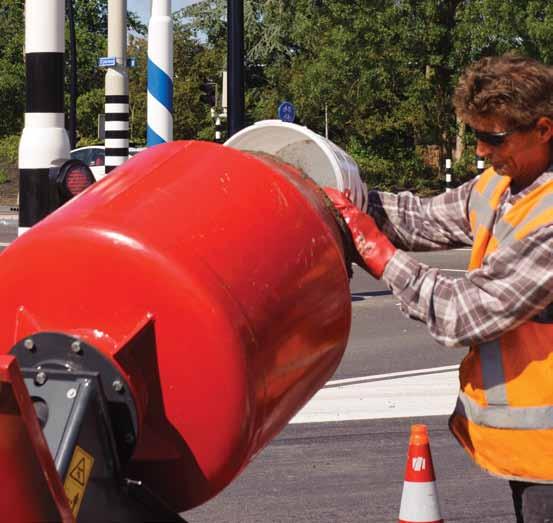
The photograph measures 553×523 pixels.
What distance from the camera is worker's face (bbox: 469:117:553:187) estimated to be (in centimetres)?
339

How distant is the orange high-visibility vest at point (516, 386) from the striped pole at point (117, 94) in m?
10.6

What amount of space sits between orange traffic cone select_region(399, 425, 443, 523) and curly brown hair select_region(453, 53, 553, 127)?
1522mm

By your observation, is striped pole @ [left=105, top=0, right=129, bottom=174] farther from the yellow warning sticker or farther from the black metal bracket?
the yellow warning sticker

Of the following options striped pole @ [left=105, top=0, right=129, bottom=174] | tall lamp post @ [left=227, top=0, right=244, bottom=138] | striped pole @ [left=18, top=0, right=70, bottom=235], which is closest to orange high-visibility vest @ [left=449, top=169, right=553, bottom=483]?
striped pole @ [left=18, top=0, right=70, bottom=235]

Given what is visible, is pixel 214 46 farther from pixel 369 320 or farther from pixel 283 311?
pixel 283 311

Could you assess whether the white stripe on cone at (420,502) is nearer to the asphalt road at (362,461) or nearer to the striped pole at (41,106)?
the asphalt road at (362,461)

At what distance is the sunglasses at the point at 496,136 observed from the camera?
338 centimetres

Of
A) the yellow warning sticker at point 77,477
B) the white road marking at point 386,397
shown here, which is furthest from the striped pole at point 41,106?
the yellow warning sticker at point 77,477

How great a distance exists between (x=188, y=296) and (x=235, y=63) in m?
9.88

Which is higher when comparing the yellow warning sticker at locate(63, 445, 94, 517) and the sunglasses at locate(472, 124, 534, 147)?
the sunglasses at locate(472, 124, 534, 147)

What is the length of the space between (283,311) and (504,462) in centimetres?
79

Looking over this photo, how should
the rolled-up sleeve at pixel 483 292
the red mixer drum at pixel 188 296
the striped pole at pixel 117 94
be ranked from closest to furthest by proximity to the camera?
the red mixer drum at pixel 188 296
the rolled-up sleeve at pixel 483 292
the striped pole at pixel 117 94

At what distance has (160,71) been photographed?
407 inches

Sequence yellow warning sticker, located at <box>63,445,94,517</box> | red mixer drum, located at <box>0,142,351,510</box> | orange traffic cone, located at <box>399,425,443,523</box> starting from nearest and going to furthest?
→ 1. yellow warning sticker, located at <box>63,445,94,517</box>
2. red mixer drum, located at <box>0,142,351,510</box>
3. orange traffic cone, located at <box>399,425,443,523</box>
